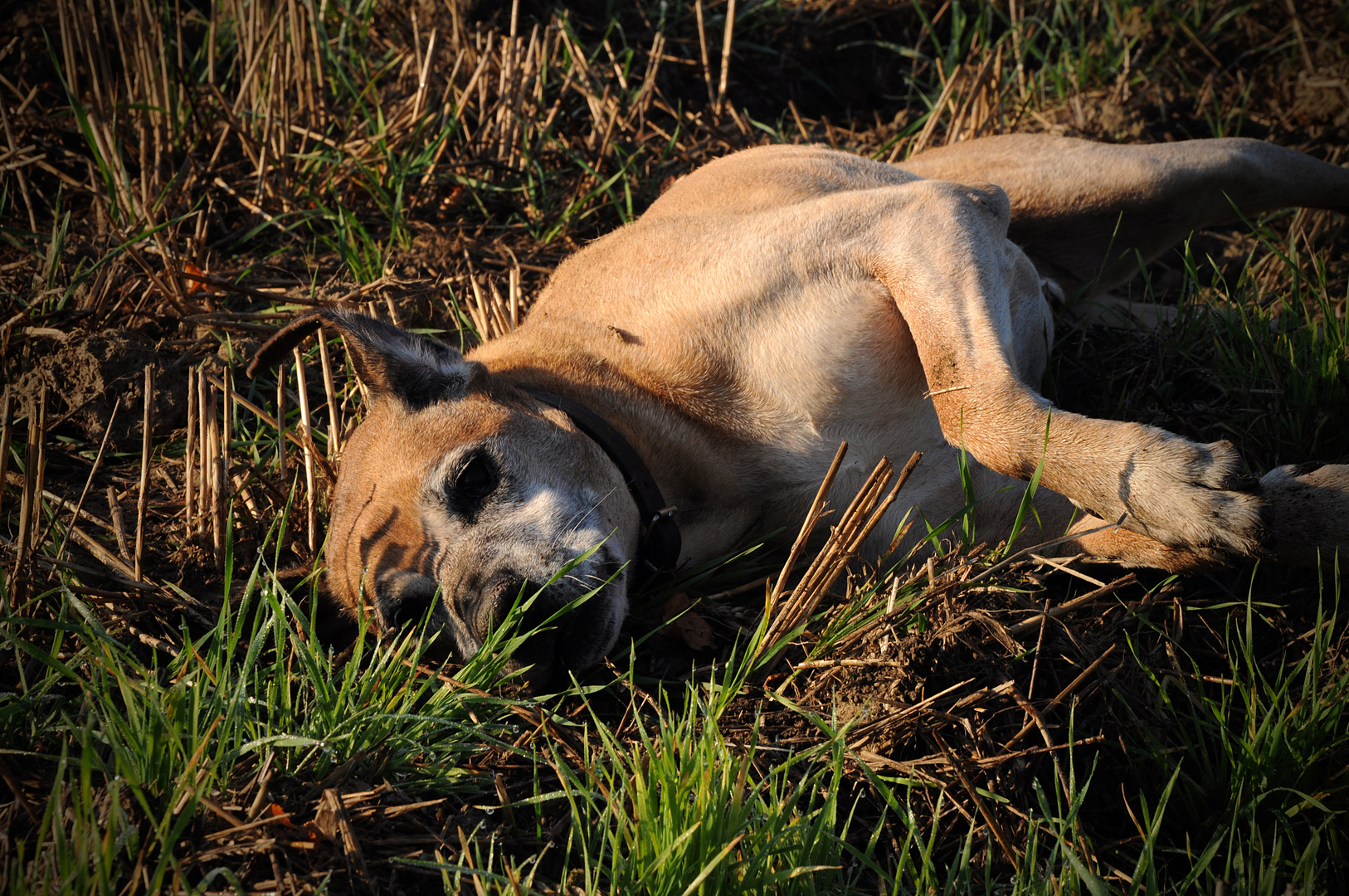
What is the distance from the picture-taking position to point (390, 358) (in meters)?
2.90

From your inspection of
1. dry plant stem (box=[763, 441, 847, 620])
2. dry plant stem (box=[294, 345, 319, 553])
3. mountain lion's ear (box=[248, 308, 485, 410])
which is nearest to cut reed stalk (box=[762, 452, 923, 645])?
dry plant stem (box=[763, 441, 847, 620])

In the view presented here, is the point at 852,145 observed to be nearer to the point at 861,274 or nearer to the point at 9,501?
the point at 861,274

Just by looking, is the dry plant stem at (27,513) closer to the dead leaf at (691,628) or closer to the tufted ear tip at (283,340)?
the tufted ear tip at (283,340)

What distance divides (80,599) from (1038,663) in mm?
2752

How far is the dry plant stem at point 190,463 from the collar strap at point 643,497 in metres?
1.44

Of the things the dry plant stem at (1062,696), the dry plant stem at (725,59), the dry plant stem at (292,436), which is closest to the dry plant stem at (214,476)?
the dry plant stem at (292,436)

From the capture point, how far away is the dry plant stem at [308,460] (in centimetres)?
309

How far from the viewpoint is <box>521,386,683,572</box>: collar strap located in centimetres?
289

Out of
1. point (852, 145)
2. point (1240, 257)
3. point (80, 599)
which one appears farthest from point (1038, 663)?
point (852, 145)

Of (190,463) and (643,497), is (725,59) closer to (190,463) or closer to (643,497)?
(643,497)

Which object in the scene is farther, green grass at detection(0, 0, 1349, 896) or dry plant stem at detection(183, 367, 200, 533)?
dry plant stem at detection(183, 367, 200, 533)

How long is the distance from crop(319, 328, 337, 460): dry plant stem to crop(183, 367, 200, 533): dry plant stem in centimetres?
48

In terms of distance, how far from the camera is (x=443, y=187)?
484 centimetres

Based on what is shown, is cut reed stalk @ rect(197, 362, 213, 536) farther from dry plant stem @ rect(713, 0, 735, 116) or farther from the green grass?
dry plant stem @ rect(713, 0, 735, 116)
